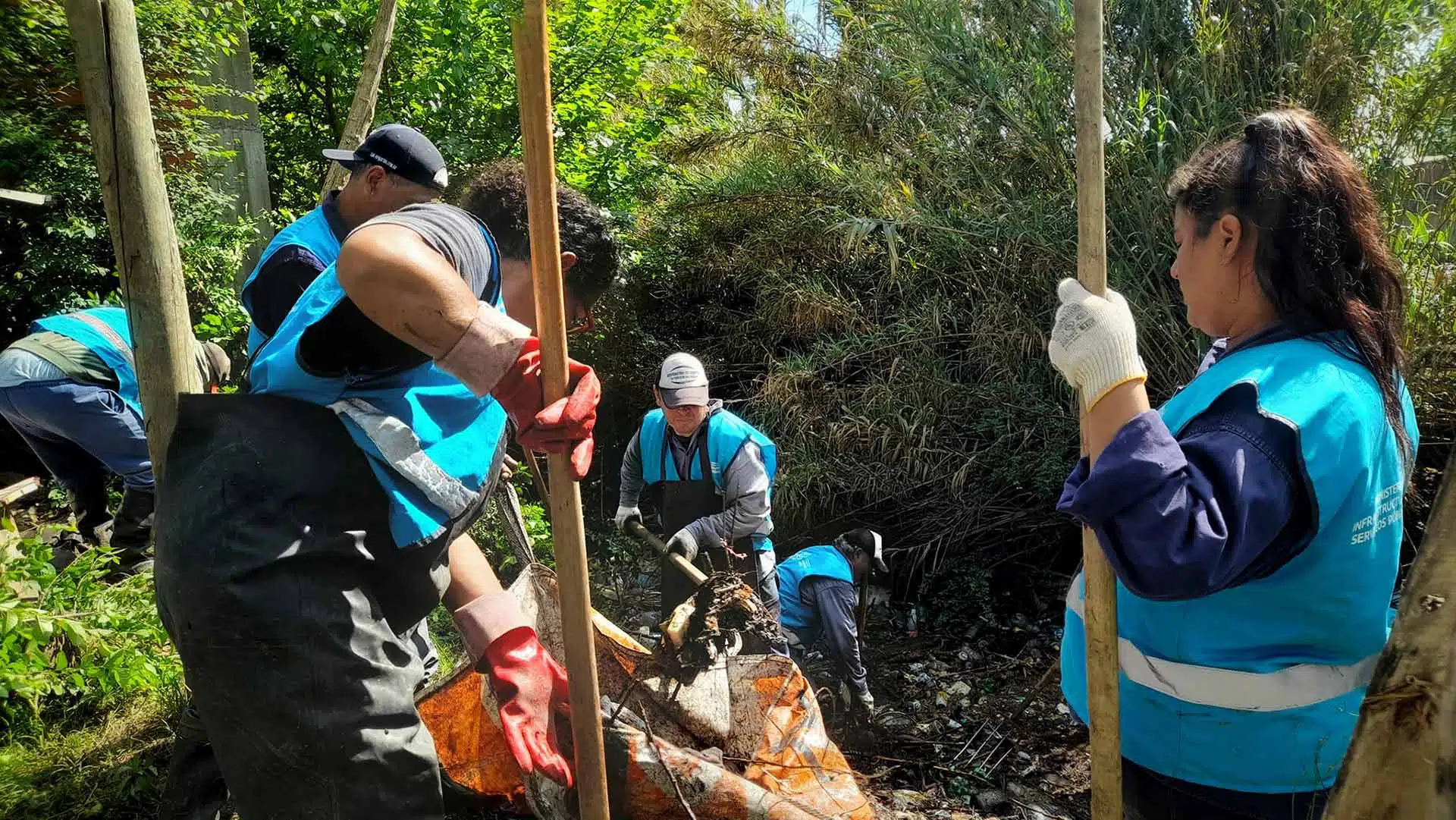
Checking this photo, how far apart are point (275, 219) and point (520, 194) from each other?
254 inches

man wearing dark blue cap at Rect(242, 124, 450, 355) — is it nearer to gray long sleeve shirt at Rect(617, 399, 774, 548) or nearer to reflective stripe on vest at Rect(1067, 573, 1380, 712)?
gray long sleeve shirt at Rect(617, 399, 774, 548)

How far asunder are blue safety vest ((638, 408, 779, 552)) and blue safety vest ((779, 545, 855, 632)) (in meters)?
0.25

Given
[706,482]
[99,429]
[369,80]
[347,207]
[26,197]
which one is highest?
[369,80]

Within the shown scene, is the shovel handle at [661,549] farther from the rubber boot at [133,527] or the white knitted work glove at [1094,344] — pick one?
the white knitted work glove at [1094,344]

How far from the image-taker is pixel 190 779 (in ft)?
8.45

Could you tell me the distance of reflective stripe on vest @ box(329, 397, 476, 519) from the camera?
180cm

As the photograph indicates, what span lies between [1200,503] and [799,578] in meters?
3.82

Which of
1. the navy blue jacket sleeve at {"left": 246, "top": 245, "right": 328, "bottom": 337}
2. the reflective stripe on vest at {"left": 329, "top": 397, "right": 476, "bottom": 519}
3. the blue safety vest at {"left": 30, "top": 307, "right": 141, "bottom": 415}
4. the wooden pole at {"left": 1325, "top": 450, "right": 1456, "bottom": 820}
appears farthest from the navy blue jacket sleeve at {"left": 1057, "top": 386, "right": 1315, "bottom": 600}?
the blue safety vest at {"left": 30, "top": 307, "right": 141, "bottom": 415}

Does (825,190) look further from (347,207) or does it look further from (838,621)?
(347,207)

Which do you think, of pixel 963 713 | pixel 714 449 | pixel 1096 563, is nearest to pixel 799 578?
pixel 714 449

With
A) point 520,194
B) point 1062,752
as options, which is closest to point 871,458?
point 1062,752

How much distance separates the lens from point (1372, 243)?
5.00ft

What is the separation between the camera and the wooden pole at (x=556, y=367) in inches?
62.0

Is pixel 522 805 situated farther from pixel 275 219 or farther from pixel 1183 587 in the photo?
pixel 275 219
